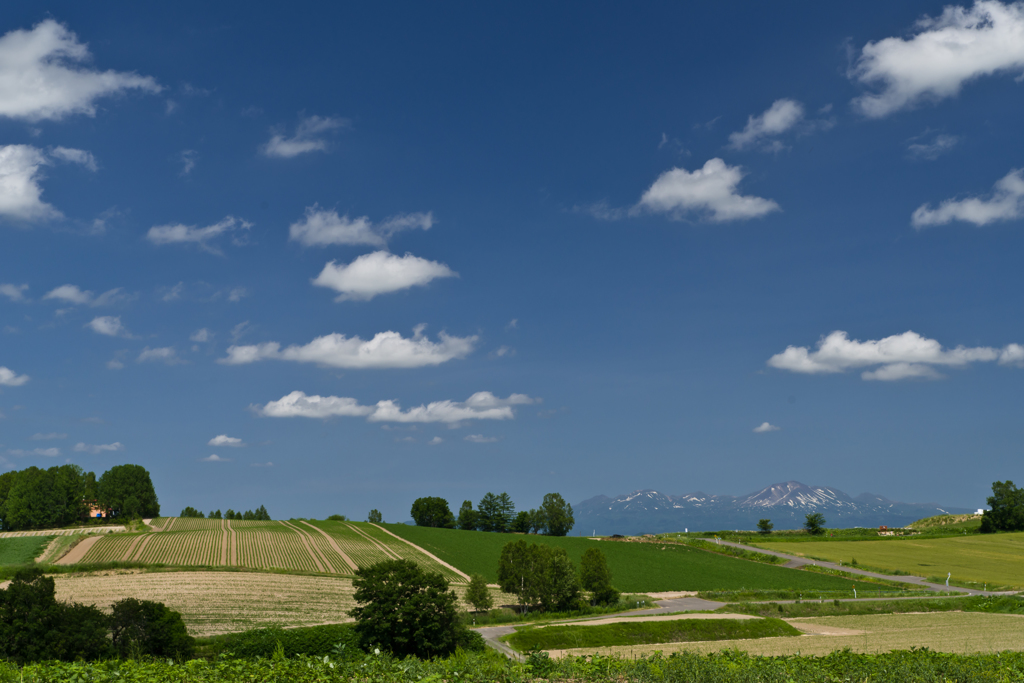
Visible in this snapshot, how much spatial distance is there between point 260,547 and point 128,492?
85.7 metres

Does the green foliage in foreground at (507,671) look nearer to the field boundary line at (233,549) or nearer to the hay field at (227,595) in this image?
the hay field at (227,595)

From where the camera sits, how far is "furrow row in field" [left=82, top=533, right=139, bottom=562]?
295ft

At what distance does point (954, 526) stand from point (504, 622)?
469ft

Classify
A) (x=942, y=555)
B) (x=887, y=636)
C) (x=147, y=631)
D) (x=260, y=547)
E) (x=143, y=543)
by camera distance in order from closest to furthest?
(x=147, y=631), (x=887, y=636), (x=143, y=543), (x=260, y=547), (x=942, y=555)

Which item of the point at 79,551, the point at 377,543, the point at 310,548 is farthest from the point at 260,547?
the point at 79,551

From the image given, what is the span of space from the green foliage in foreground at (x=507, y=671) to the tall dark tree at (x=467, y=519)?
7122 inches

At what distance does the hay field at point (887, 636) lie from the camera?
117 ft

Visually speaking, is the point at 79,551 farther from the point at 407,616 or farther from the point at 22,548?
the point at 407,616

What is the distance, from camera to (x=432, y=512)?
184000 mm

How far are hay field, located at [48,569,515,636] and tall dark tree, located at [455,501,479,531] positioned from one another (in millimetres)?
104310

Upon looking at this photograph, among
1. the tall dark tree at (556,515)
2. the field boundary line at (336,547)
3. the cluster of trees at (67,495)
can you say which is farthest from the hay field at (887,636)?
the cluster of trees at (67,495)

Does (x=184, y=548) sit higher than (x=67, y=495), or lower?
lower

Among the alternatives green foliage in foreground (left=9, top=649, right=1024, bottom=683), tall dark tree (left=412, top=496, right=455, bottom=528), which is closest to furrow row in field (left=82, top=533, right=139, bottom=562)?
tall dark tree (left=412, top=496, right=455, bottom=528)

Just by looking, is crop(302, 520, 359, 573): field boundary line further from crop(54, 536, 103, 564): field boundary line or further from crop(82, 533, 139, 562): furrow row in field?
crop(54, 536, 103, 564): field boundary line
